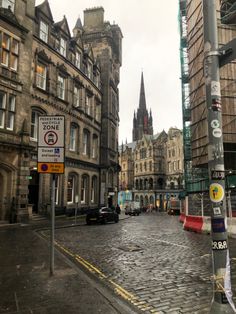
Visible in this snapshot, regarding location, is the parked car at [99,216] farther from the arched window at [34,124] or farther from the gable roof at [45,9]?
the gable roof at [45,9]

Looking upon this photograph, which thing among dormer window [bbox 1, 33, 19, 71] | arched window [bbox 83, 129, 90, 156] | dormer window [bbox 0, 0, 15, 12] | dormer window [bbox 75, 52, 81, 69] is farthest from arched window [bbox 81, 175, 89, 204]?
dormer window [bbox 0, 0, 15, 12]

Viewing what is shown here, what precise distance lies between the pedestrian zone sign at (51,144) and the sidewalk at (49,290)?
2.67m

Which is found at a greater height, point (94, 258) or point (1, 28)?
point (1, 28)

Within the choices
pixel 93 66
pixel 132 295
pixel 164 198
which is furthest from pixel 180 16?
pixel 164 198

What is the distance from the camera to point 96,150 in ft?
123

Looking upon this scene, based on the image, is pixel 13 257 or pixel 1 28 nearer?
pixel 13 257

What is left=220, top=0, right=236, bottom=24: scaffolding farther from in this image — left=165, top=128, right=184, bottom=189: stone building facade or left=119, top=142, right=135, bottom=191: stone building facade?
left=119, top=142, right=135, bottom=191: stone building facade

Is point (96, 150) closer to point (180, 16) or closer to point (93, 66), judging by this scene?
point (93, 66)

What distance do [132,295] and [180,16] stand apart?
35380 mm

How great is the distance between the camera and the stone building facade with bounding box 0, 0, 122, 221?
21.7 meters

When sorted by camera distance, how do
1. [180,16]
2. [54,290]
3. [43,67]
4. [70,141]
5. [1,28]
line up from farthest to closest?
[180,16]
[70,141]
[43,67]
[1,28]
[54,290]

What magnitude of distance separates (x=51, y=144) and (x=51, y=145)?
0.09ft

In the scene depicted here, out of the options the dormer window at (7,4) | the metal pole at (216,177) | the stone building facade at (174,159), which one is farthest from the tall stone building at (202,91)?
the stone building facade at (174,159)

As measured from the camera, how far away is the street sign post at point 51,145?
319 inches
